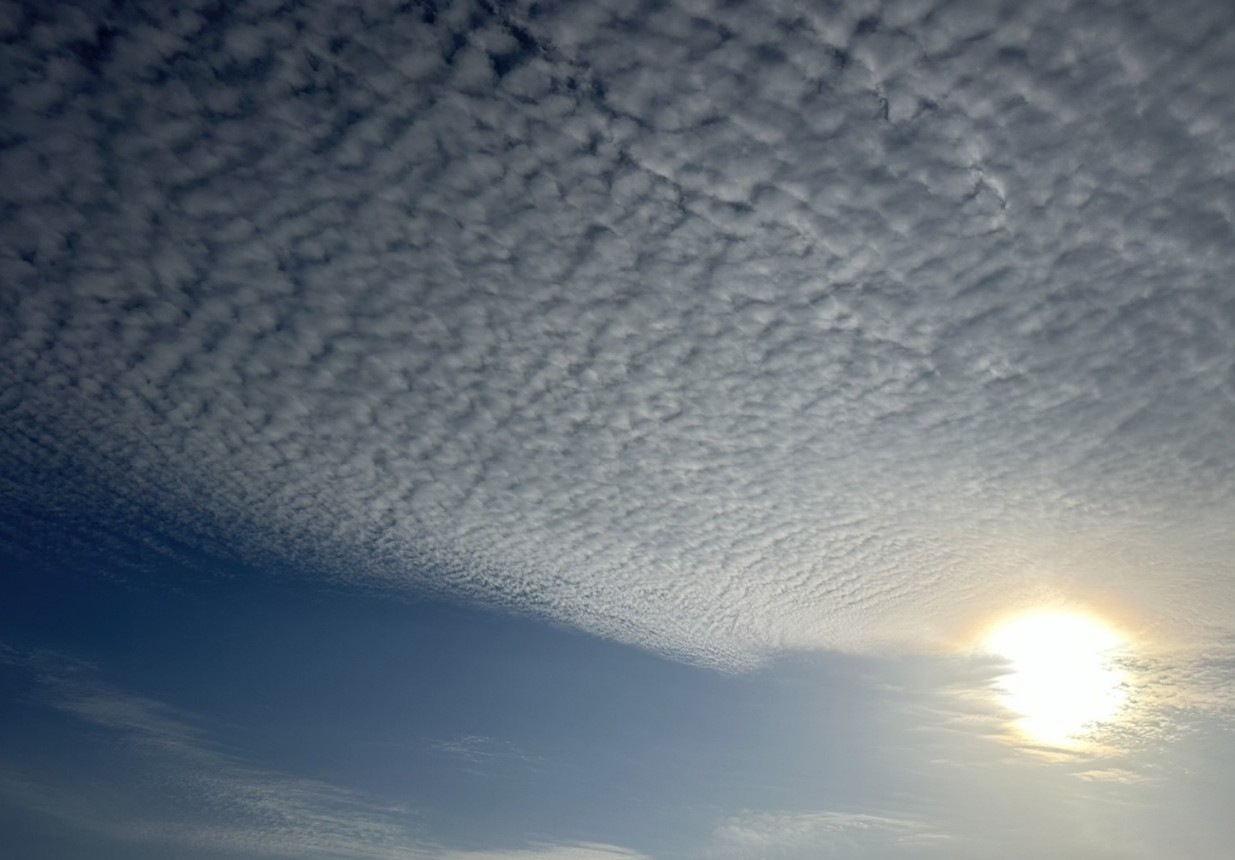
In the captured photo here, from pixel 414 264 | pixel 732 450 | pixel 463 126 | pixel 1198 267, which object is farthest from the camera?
pixel 732 450

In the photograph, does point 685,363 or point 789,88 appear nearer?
point 789,88

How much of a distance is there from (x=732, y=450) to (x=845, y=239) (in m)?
4.61

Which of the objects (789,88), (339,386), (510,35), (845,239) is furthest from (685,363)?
(339,386)

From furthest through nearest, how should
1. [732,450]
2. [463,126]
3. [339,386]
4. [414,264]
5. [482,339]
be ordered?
[732,450] < [339,386] < [482,339] < [414,264] < [463,126]

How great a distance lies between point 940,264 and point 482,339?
593cm

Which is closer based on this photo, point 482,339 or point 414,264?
point 414,264

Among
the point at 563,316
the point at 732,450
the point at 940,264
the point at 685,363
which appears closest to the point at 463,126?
the point at 563,316

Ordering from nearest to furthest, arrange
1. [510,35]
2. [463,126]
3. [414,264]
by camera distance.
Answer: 1. [510,35]
2. [463,126]
3. [414,264]

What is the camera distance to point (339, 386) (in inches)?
425

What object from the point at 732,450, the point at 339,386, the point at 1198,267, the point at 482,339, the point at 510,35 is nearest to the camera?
the point at 510,35

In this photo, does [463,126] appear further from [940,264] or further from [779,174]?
[940,264]

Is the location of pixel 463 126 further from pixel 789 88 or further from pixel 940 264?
pixel 940 264

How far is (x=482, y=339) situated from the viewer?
31.5 ft

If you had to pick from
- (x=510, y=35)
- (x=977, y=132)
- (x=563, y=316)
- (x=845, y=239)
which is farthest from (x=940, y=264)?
(x=510, y=35)
